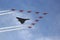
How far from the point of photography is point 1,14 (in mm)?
48188

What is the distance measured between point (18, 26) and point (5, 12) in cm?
559

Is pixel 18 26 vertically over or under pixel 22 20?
under

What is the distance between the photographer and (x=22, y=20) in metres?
54.7

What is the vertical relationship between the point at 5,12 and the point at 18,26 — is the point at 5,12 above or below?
above

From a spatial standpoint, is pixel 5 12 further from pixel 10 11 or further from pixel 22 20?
pixel 22 20

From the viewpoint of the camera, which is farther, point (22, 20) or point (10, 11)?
point (22, 20)

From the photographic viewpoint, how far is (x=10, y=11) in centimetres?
4866

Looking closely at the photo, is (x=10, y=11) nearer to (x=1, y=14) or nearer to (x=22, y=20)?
(x=1, y=14)

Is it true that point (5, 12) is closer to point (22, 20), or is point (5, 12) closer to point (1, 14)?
point (1, 14)

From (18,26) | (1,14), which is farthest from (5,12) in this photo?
(18,26)

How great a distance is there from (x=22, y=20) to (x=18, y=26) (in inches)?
278

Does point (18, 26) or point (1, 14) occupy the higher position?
point (1, 14)

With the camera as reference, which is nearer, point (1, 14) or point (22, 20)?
point (1, 14)

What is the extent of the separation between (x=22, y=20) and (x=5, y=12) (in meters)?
8.73
